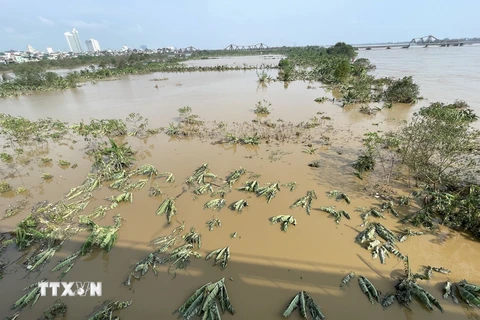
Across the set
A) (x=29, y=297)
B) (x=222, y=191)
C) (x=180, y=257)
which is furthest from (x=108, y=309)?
(x=222, y=191)

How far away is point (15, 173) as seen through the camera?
9.53 meters

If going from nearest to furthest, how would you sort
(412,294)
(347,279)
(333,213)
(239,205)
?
(412,294)
(347,279)
(333,213)
(239,205)

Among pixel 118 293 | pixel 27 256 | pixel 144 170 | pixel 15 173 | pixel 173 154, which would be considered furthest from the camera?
pixel 173 154

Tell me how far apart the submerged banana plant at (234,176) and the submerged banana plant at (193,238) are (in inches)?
94.8

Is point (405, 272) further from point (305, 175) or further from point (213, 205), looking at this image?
point (213, 205)

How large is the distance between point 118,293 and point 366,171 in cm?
858

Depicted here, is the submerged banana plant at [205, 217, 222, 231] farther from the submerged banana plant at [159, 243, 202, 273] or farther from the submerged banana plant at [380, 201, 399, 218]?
the submerged banana plant at [380, 201, 399, 218]

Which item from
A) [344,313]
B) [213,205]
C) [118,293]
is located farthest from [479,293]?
[118,293]

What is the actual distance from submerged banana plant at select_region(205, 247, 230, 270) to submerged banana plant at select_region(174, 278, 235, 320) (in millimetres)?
550

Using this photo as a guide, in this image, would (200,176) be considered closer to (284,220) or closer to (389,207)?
(284,220)

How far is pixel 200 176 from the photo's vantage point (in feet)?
26.8

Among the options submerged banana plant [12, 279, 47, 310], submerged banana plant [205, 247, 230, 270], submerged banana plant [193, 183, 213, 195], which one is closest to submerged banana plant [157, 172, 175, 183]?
submerged banana plant [193, 183, 213, 195]

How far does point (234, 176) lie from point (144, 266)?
4.17 meters

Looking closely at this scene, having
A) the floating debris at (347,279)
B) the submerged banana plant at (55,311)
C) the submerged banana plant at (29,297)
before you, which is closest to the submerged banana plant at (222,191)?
the floating debris at (347,279)
